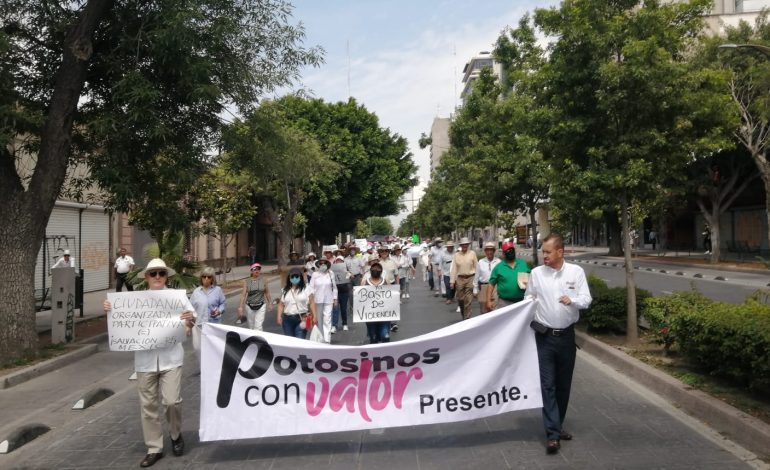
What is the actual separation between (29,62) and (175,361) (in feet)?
28.4

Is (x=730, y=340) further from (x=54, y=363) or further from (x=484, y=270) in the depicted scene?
(x=54, y=363)

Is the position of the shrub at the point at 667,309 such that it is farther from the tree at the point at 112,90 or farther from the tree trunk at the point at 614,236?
the tree trunk at the point at 614,236

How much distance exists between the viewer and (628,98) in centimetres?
1015

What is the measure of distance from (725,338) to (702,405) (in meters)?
0.76

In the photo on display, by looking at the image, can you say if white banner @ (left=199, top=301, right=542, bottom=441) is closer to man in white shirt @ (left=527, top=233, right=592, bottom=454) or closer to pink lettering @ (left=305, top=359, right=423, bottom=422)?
pink lettering @ (left=305, top=359, right=423, bottom=422)

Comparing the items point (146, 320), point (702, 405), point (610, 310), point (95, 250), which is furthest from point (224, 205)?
point (702, 405)

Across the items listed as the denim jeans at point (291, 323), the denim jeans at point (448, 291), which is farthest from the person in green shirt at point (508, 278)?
the denim jeans at point (448, 291)

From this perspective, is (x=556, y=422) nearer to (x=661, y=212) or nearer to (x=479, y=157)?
(x=479, y=157)

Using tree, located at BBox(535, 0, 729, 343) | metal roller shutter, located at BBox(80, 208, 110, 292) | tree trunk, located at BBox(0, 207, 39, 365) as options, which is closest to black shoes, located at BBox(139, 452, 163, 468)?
tree trunk, located at BBox(0, 207, 39, 365)

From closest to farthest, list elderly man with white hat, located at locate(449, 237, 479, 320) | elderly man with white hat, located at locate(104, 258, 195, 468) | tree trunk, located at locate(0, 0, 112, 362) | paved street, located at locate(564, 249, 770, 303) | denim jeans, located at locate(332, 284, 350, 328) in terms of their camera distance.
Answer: elderly man with white hat, located at locate(104, 258, 195, 468) → tree trunk, located at locate(0, 0, 112, 362) → elderly man with white hat, located at locate(449, 237, 479, 320) → denim jeans, located at locate(332, 284, 350, 328) → paved street, located at locate(564, 249, 770, 303)

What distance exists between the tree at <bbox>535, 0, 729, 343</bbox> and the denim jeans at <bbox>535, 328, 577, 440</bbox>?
4.95 meters

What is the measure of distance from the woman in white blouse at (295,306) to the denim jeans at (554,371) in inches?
167

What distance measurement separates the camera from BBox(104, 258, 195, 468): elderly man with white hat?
5480 mm

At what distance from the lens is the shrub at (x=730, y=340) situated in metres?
6.13
